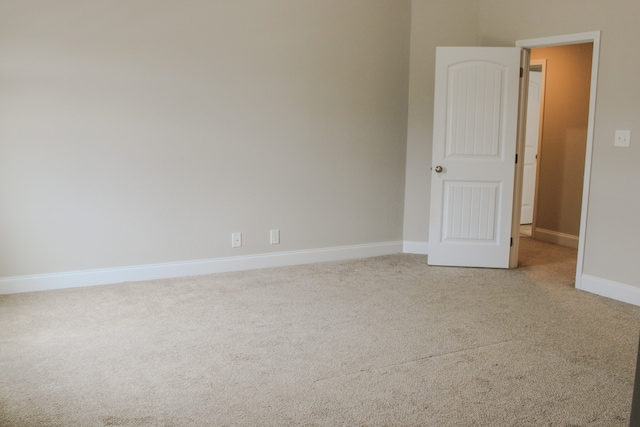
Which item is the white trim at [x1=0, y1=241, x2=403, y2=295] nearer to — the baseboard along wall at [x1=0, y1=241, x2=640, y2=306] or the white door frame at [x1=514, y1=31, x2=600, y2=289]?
the baseboard along wall at [x1=0, y1=241, x2=640, y2=306]

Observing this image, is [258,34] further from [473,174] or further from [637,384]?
[637,384]

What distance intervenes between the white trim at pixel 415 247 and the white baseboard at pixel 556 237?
1760 mm

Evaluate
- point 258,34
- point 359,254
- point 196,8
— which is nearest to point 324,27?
point 258,34

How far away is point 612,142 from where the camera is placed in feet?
13.9

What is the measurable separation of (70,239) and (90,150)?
28.4 inches

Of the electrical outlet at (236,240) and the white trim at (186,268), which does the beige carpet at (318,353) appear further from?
the electrical outlet at (236,240)

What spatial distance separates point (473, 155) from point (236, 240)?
2.30 metres

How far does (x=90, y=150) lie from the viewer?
169 inches

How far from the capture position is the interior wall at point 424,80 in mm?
5359

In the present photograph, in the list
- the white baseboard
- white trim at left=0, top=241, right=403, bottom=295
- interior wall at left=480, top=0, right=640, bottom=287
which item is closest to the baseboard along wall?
white trim at left=0, top=241, right=403, bottom=295

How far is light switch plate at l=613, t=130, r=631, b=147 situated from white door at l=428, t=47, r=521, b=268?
917 mm

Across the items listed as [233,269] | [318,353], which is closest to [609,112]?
[318,353]

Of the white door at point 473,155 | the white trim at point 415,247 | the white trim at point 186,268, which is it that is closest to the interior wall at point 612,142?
the white door at point 473,155

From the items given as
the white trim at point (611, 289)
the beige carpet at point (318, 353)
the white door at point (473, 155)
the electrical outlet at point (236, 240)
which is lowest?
the beige carpet at point (318, 353)
